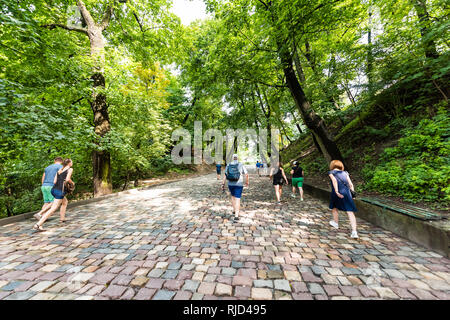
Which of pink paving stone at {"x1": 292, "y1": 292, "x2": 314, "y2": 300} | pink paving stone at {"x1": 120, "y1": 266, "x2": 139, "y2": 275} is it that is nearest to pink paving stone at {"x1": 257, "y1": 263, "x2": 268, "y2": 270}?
pink paving stone at {"x1": 292, "y1": 292, "x2": 314, "y2": 300}

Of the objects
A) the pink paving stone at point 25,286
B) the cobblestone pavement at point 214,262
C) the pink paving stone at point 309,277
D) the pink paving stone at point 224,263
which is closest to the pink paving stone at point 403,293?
the cobblestone pavement at point 214,262

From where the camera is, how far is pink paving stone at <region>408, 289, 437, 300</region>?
209cm

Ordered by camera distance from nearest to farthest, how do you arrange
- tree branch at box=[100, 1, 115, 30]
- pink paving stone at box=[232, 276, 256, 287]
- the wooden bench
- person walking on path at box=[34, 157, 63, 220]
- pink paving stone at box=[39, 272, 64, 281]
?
pink paving stone at box=[232, 276, 256, 287]
pink paving stone at box=[39, 272, 64, 281]
the wooden bench
person walking on path at box=[34, 157, 63, 220]
tree branch at box=[100, 1, 115, 30]

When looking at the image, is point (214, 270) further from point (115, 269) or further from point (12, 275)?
point (12, 275)

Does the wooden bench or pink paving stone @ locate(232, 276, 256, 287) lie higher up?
the wooden bench

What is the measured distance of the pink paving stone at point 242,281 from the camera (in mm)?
2340

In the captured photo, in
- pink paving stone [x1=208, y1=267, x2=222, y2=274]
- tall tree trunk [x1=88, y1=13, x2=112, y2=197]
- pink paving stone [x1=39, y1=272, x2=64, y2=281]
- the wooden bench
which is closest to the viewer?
pink paving stone [x1=39, y1=272, x2=64, y2=281]

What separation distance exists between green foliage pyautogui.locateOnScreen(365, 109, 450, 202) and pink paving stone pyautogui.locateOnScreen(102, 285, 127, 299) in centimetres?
688

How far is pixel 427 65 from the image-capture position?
6.28 meters

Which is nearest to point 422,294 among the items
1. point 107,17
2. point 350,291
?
point 350,291

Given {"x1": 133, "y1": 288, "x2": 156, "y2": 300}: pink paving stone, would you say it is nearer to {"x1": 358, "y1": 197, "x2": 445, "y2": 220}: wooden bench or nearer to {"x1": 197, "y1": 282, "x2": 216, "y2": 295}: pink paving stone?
{"x1": 197, "y1": 282, "x2": 216, "y2": 295}: pink paving stone

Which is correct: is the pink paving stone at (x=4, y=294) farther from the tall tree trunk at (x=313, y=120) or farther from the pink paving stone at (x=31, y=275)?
the tall tree trunk at (x=313, y=120)
